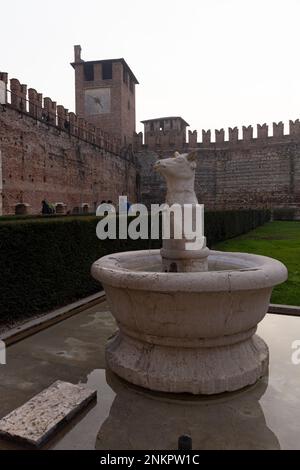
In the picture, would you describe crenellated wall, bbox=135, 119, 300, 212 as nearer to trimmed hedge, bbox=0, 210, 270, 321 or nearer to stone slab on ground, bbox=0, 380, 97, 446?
trimmed hedge, bbox=0, 210, 270, 321

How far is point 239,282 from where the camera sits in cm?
304

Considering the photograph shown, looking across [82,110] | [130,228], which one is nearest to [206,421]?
[130,228]

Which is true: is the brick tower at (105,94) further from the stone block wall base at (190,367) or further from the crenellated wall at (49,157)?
the stone block wall base at (190,367)

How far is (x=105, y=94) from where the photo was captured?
3070 centimetres

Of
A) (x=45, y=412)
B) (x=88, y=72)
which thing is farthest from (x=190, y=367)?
(x=88, y=72)

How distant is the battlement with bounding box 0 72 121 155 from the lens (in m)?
14.5

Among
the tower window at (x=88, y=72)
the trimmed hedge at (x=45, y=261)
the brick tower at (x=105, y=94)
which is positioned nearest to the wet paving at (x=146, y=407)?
the trimmed hedge at (x=45, y=261)

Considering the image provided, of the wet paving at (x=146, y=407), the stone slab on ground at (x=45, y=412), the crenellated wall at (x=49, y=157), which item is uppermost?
the crenellated wall at (x=49, y=157)

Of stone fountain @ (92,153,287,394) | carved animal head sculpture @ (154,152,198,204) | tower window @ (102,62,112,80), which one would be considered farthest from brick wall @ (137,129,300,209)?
stone fountain @ (92,153,287,394)

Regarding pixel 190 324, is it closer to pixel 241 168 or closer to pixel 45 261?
pixel 45 261

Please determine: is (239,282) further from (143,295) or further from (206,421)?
(206,421)

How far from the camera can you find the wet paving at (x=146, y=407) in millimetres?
2602

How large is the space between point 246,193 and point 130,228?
2390 cm

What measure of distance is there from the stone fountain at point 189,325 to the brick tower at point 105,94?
28.4 meters
